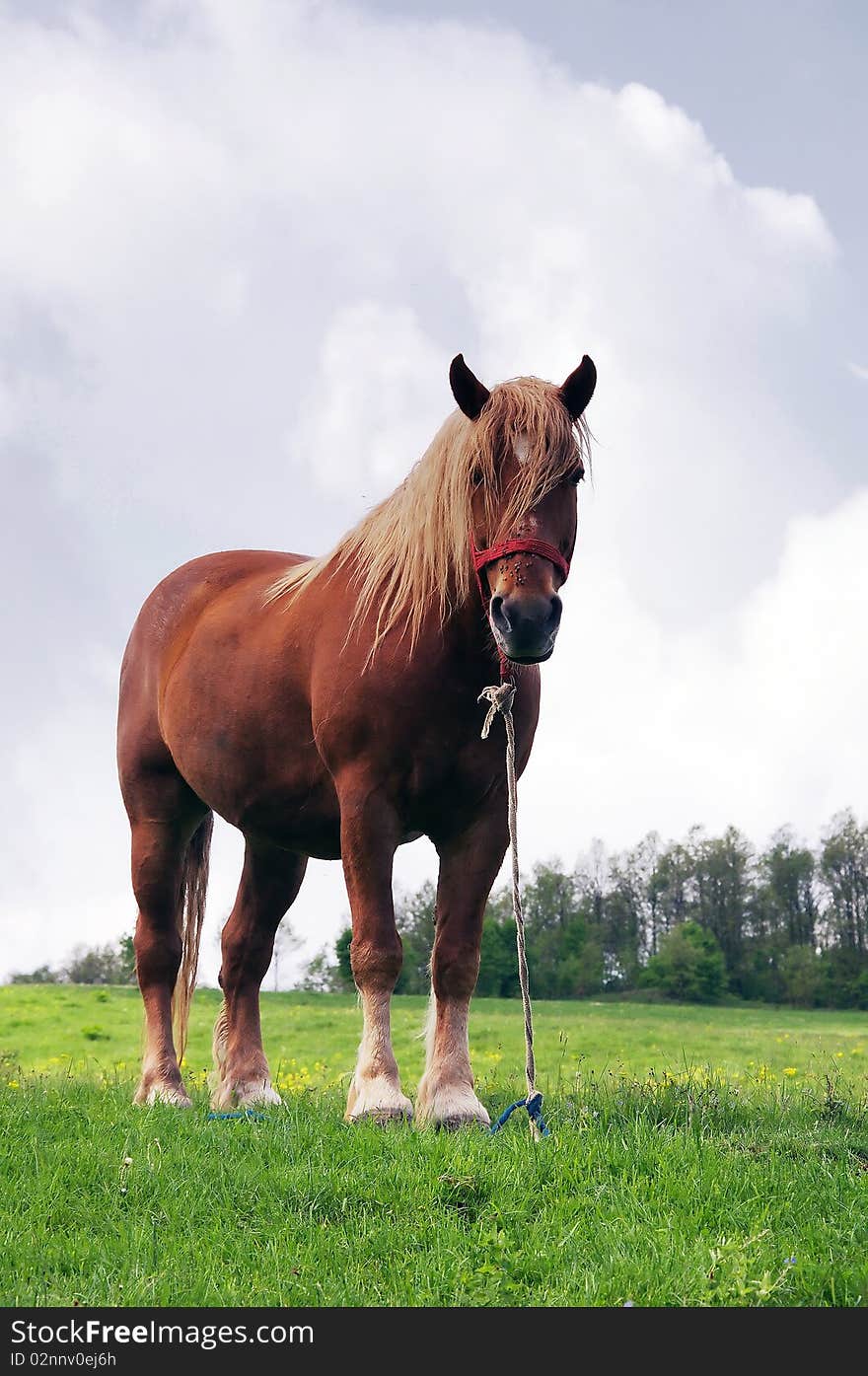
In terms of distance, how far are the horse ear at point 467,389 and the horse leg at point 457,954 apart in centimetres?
200

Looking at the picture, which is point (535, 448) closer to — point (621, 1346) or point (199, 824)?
point (621, 1346)

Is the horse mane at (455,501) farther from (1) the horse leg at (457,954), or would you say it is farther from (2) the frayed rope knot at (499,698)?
(1) the horse leg at (457,954)

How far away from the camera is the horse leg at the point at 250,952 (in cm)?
696

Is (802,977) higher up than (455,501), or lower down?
lower down

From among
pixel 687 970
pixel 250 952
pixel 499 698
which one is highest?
pixel 499 698

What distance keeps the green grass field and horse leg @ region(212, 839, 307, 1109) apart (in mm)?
1083

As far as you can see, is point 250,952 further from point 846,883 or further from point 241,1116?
point 846,883

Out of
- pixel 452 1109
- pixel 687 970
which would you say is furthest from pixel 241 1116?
pixel 687 970

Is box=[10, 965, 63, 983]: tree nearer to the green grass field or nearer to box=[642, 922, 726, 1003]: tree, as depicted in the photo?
box=[642, 922, 726, 1003]: tree

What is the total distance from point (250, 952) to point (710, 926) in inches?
2171

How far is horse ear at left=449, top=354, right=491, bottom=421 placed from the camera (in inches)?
196

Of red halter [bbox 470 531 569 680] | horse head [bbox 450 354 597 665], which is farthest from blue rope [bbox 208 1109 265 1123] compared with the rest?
red halter [bbox 470 531 569 680]

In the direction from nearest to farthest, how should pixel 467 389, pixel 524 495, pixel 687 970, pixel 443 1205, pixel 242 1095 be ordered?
pixel 443 1205 → pixel 524 495 → pixel 467 389 → pixel 242 1095 → pixel 687 970

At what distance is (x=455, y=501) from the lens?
16.7 feet
